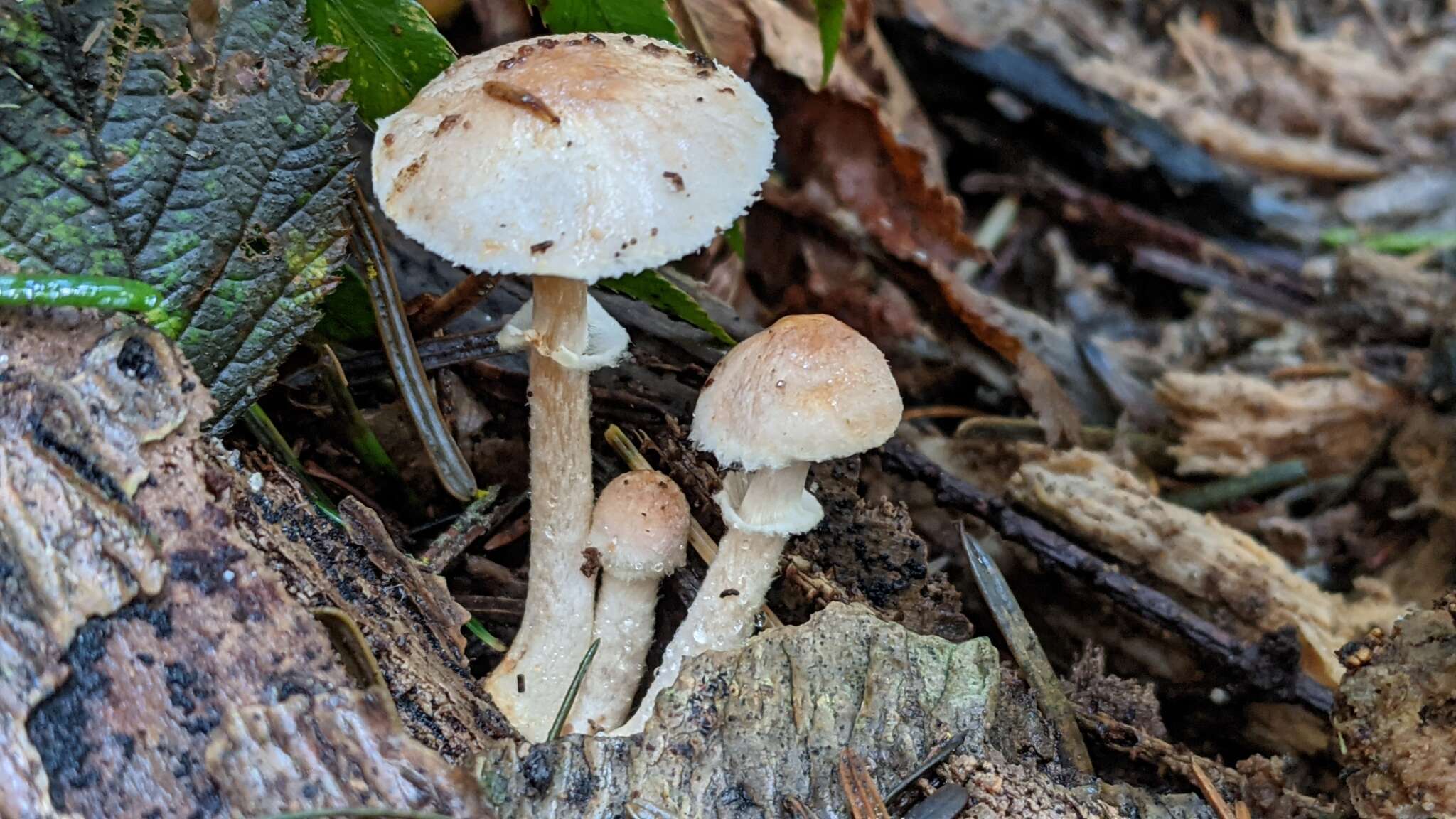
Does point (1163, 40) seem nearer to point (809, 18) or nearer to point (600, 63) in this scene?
point (809, 18)

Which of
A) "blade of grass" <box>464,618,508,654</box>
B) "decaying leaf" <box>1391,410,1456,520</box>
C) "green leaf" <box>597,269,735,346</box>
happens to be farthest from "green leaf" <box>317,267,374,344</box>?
"decaying leaf" <box>1391,410,1456,520</box>

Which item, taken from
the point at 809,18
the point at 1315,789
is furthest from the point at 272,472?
the point at 809,18

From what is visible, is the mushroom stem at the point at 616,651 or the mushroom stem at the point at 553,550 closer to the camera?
the mushroom stem at the point at 553,550

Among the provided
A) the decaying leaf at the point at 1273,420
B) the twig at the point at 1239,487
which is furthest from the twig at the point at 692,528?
the decaying leaf at the point at 1273,420

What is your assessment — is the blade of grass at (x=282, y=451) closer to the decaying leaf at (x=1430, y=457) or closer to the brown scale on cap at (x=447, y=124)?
the brown scale on cap at (x=447, y=124)

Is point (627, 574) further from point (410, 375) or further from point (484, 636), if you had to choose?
→ point (410, 375)
